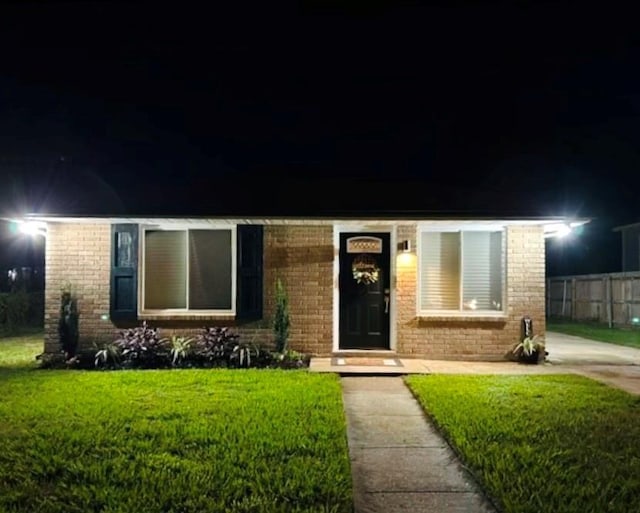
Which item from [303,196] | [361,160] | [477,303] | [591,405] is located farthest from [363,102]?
[591,405]

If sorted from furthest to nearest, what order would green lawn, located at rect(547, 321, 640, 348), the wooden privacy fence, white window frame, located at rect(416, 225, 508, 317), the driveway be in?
the wooden privacy fence → green lawn, located at rect(547, 321, 640, 348) → white window frame, located at rect(416, 225, 508, 317) → the driveway

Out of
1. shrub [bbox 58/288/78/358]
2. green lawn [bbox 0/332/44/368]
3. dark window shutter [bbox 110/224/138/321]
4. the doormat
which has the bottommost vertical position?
green lawn [bbox 0/332/44/368]

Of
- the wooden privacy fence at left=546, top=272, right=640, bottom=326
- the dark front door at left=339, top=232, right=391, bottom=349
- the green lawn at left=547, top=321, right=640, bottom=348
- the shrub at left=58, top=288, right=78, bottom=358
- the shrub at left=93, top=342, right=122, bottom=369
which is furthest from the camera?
the wooden privacy fence at left=546, top=272, right=640, bottom=326

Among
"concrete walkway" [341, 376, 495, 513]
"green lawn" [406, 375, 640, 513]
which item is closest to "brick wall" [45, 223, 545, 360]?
"green lawn" [406, 375, 640, 513]

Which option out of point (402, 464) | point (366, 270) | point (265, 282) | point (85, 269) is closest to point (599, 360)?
point (366, 270)

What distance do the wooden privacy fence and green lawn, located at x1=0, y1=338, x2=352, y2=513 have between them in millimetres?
13631

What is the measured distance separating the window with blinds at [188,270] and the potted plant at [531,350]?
17.3 ft

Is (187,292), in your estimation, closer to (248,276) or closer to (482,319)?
(248,276)

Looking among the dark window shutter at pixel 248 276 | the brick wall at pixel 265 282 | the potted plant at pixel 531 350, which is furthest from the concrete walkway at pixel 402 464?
the potted plant at pixel 531 350

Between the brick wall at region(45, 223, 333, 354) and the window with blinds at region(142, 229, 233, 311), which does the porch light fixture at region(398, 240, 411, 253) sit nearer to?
the brick wall at region(45, 223, 333, 354)

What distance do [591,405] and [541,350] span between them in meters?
3.22

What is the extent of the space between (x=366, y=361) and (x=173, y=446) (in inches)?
193

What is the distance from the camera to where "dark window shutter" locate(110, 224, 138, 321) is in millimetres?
9523

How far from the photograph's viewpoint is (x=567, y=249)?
3712cm
